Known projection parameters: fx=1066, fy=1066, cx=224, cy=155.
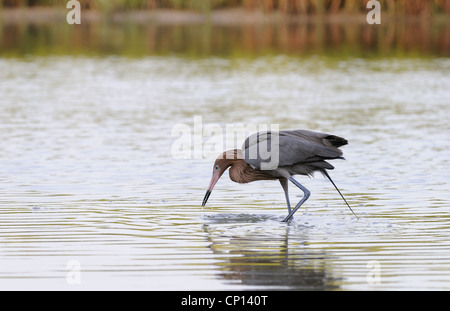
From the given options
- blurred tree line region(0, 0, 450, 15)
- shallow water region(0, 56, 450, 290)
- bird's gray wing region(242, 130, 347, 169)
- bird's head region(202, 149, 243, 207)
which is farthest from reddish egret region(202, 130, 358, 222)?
blurred tree line region(0, 0, 450, 15)

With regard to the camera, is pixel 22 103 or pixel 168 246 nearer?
pixel 168 246

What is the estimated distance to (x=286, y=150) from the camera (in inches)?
354

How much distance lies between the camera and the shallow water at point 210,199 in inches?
289

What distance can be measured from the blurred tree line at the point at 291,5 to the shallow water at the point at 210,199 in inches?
782

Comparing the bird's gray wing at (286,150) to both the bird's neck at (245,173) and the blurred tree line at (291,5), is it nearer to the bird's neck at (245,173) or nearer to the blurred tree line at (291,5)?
the bird's neck at (245,173)

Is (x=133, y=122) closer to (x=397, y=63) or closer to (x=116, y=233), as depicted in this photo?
(x=116, y=233)

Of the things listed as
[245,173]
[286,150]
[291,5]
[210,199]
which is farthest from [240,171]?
[291,5]

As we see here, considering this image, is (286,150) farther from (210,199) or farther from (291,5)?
(291,5)

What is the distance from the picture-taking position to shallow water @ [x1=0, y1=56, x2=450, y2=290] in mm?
7332

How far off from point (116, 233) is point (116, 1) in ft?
110

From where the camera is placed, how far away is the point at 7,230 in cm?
866

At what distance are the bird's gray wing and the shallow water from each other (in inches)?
21.1

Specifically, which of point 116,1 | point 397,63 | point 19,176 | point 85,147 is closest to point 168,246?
Answer: point 19,176

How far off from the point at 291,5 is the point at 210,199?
3181 cm
